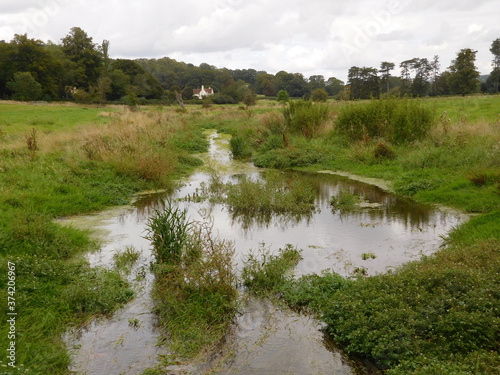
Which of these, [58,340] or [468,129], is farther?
[468,129]

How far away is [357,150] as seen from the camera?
14023 millimetres

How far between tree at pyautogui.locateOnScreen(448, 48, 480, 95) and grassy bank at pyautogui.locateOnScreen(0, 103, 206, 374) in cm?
4203

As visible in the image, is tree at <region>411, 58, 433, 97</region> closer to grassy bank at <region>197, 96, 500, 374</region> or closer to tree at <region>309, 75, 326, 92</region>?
tree at <region>309, 75, 326, 92</region>

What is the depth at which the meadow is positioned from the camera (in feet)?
11.6

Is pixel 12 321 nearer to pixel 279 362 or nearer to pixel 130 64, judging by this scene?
pixel 279 362

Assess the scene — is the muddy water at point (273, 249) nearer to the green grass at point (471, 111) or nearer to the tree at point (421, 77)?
the green grass at point (471, 111)

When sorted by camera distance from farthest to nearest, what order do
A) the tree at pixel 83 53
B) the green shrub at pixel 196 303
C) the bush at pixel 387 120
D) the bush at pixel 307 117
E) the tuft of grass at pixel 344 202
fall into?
the tree at pixel 83 53 → the bush at pixel 307 117 → the bush at pixel 387 120 → the tuft of grass at pixel 344 202 → the green shrub at pixel 196 303

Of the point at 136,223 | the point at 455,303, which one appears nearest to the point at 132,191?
the point at 136,223

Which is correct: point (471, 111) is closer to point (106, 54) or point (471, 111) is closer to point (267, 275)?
point (267, 275)

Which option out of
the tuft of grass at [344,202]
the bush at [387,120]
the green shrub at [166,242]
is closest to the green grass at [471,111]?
the bush at [387,120]

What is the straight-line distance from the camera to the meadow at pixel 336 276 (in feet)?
11.6

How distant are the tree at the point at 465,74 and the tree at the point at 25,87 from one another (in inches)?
1944

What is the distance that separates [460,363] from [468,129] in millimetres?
11301

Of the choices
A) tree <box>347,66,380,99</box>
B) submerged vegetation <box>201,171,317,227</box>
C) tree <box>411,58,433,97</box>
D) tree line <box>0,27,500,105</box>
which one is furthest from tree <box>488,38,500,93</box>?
submerged vegetation <box>201,171,317,227</box>
